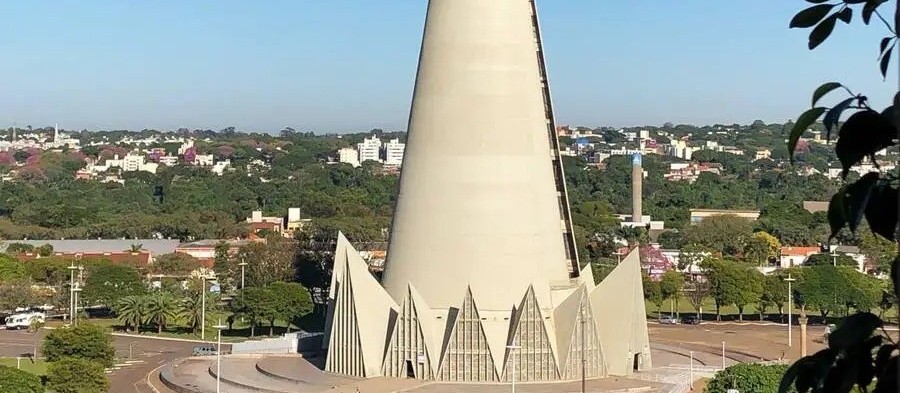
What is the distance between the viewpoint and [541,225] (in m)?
25.9

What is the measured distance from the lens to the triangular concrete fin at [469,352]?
979 inches

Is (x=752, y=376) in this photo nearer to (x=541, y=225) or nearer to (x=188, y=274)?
(x=541, y=225)

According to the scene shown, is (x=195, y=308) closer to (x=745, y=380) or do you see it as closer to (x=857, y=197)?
(x=745, y=380)

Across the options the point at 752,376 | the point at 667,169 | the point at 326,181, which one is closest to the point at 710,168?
the point at 667,169

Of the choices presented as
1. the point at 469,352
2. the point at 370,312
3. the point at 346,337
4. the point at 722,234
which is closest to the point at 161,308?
the point at 346,337

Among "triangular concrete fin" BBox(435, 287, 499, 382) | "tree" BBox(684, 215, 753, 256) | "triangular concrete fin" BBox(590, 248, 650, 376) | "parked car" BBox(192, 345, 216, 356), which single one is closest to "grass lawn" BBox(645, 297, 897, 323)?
"tree" BBox(684, 215, 753, 256)

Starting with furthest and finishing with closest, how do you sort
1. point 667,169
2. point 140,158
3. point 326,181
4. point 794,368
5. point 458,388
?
point 140,158, point 667,169, point 326,181, point 458,388, point 794,368

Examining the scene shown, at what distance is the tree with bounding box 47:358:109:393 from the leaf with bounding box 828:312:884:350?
2625cm

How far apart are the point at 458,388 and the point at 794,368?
21345 mm

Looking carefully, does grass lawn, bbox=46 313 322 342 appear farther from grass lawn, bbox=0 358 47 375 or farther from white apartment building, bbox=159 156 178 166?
white apartment building, bbox=159 156 178 166

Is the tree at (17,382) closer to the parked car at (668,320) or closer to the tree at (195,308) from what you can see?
the tree at (195,308)

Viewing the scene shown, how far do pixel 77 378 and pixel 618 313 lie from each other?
11.4 m

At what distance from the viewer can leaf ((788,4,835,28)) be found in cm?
312

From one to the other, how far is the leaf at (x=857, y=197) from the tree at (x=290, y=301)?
129ft
